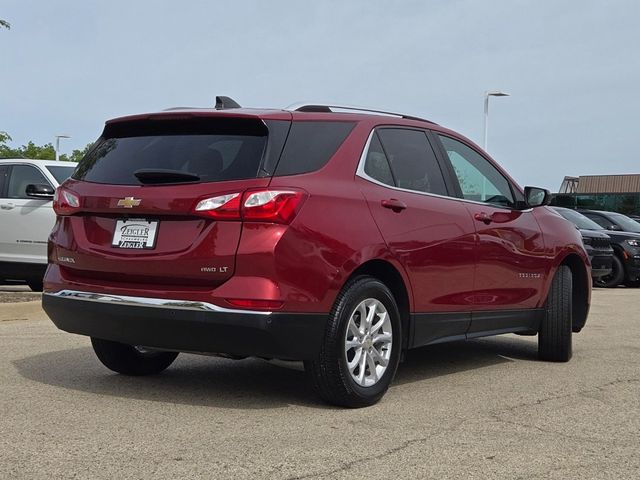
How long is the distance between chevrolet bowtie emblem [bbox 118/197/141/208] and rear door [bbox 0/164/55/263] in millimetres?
6825

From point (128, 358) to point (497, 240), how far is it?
108 inches

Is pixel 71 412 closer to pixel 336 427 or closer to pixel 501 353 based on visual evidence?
pixel 336 427

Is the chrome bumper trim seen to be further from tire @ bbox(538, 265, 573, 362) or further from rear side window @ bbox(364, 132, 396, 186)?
tire @ bbox(538, 265, 573, 362)

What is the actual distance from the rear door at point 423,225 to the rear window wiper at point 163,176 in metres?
1.03

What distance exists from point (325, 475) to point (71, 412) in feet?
5.81

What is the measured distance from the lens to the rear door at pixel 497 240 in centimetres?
634

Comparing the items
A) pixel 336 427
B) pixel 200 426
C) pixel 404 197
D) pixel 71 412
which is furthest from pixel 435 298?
pixel 71 412

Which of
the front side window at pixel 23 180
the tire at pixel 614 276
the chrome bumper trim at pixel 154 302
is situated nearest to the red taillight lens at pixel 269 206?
the chrome bumper trim at pixel 154 302

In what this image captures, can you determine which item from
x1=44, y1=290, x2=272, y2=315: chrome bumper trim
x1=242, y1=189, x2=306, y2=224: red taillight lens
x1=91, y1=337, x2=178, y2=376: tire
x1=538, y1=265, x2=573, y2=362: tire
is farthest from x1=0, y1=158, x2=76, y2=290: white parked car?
x1=242, y1=189, x2=306, y2=224: red taillight lens

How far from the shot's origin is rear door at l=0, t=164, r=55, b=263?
38.0 ft

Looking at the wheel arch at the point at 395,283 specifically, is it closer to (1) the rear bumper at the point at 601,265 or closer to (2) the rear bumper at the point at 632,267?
(1) the rear bumper at the point at 601,265

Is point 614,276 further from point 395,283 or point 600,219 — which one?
point 395,283

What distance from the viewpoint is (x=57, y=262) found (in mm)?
5449

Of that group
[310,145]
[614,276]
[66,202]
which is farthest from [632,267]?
[66,202]
